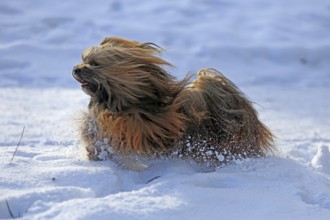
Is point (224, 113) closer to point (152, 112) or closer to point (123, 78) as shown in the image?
point (152, 112)

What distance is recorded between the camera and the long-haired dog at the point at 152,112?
11.2ft

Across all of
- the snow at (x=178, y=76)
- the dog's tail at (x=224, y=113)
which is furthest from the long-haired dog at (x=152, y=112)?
the snow at (x=178, y=76)

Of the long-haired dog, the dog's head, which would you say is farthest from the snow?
the dog's head

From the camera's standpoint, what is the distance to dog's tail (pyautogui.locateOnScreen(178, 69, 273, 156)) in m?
3.47

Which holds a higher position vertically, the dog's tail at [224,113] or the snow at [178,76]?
the dog's tail at [224,113]

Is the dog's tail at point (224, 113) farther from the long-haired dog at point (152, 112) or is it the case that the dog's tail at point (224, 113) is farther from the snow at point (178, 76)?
the snow at point (178, 76)

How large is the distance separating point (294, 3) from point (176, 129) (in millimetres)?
8362

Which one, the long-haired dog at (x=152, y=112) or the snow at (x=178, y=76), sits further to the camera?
the long-haired dog at (x=152, y=112)

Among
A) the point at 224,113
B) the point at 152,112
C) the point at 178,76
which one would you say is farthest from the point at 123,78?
the point at 178,76

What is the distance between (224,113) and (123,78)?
571 mm

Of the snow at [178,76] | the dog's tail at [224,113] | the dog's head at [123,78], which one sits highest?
the dog's head at [123,78]

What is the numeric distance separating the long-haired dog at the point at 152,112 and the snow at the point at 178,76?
0.34ft

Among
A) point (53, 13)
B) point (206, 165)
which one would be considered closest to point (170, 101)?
point (206, 165)

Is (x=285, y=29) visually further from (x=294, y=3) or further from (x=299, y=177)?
(x=299, y=177)
